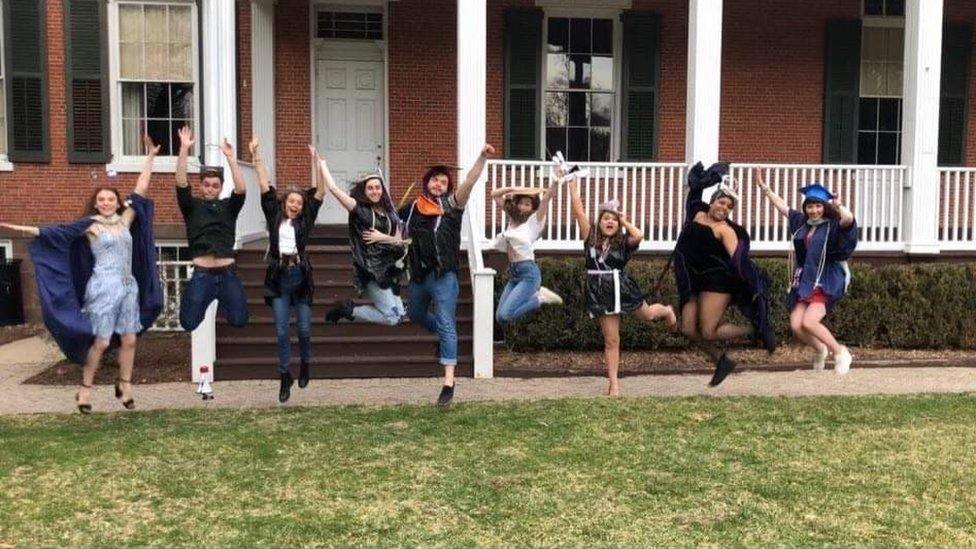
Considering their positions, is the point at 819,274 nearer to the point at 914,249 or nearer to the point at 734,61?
the point at 914,249

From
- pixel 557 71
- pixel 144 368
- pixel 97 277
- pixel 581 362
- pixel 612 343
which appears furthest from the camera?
pixel 557 71

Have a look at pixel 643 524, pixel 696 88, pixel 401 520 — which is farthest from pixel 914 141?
pixel 401 520

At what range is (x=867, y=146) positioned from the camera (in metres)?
13.6

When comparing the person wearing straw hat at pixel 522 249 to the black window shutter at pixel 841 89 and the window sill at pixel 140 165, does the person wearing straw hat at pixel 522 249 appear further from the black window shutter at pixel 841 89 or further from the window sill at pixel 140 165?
the black window shutter at pixel 841 89

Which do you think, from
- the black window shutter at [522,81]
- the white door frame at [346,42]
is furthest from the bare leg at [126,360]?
the black window shutter at [522,81]

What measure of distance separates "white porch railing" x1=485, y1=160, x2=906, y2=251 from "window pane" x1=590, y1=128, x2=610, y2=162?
1.30 metres

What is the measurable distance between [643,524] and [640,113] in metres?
9.48

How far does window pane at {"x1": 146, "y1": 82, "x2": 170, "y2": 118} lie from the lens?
12320 millimetres

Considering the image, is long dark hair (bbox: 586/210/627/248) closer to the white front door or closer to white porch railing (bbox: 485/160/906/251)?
white porch railing (bbox: 485/160/906/251)

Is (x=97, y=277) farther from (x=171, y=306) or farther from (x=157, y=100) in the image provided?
(x=157, y=100)

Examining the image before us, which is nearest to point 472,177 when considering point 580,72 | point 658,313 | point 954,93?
point 658,313

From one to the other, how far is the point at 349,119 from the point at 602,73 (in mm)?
3885

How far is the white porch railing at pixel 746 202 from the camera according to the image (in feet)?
34.6

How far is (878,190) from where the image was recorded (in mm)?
11492
